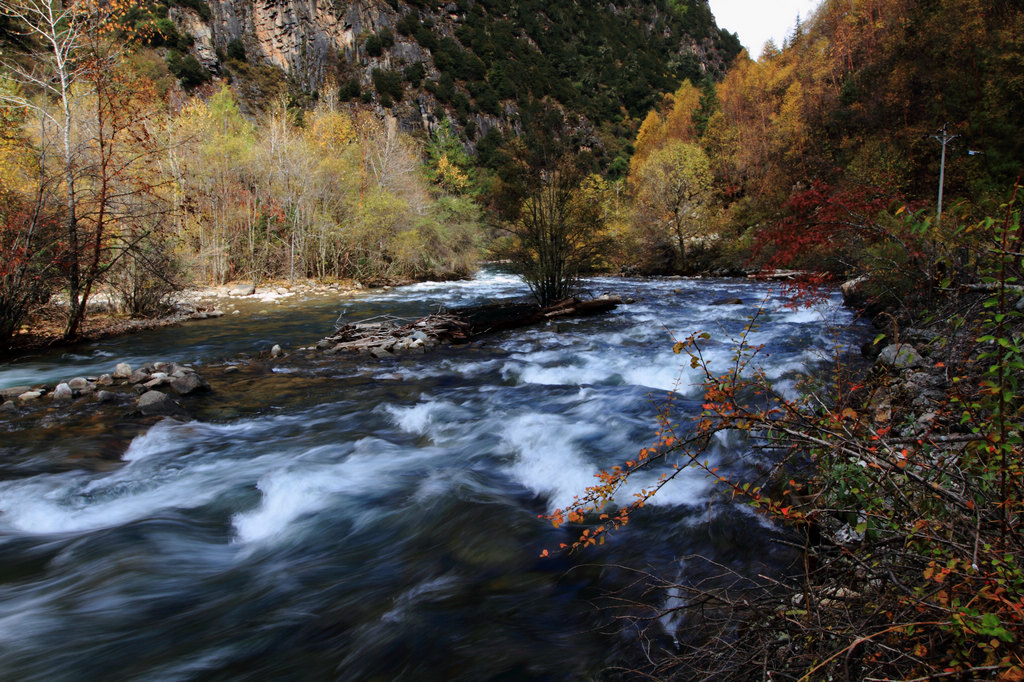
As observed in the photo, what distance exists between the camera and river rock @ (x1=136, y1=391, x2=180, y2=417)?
695cm

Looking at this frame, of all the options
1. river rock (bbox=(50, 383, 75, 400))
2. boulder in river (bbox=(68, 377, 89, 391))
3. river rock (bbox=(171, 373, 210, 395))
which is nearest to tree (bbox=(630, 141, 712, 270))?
river rock (bbox=(171, 373, 210, 395))

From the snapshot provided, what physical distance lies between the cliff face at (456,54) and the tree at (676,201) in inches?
1460

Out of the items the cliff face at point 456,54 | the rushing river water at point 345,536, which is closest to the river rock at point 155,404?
the rushing river water at point 345,536

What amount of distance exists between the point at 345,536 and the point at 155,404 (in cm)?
456

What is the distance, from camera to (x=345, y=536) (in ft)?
14.1

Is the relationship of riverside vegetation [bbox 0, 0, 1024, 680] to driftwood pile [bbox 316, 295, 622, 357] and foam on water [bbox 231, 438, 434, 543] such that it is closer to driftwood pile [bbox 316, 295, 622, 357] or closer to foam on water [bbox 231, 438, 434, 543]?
driftwood pile [bbox 316, 295, 622, 357]

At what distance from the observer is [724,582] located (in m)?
3.30

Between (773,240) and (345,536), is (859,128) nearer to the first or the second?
(773,240)

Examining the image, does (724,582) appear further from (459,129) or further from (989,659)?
(459,129)

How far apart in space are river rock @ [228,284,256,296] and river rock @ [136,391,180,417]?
1617 centimetres

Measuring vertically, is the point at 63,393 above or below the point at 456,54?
below

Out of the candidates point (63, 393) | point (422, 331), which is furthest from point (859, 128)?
point (63, 393)

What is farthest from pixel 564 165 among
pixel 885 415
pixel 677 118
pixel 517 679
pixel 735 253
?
pixel 677 118

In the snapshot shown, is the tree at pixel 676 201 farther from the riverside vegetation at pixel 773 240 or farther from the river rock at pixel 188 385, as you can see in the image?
the river rock at pixel 188 385
